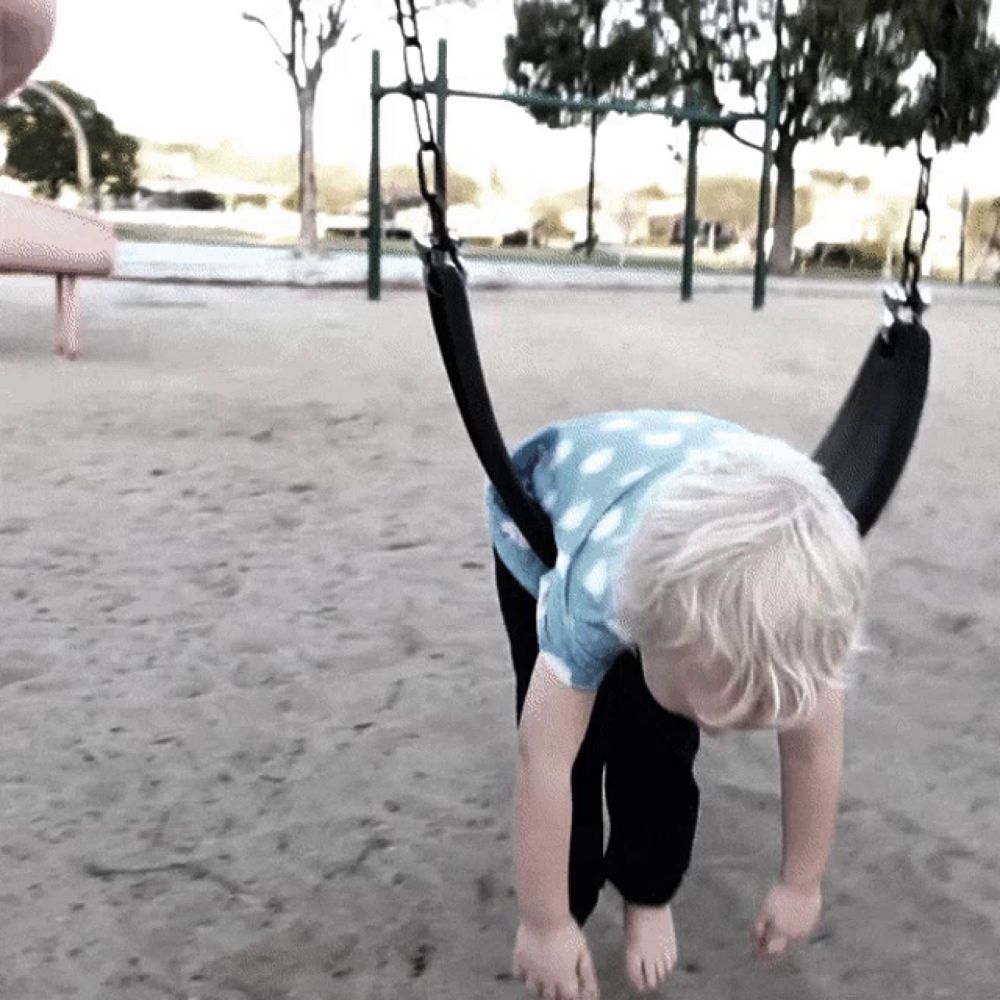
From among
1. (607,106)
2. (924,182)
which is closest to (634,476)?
(924,182)

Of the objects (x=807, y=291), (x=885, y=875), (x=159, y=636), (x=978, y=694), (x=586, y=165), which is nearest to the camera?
(x=885, y=875)

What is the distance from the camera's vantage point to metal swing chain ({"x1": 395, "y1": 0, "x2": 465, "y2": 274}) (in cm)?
95

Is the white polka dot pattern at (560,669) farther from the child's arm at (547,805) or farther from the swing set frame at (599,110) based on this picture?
the swing set frame at (599,110)

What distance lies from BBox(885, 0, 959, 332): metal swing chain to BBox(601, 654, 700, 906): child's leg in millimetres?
335

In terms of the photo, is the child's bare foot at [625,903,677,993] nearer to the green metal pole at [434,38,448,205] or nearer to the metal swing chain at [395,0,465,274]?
the metal swing chain at [395,0,465,274]

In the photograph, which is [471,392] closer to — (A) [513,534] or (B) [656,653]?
(A) [513,534]

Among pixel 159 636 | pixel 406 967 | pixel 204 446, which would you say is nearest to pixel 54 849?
pixel 406 967

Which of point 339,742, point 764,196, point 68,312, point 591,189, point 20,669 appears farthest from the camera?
point 591,189

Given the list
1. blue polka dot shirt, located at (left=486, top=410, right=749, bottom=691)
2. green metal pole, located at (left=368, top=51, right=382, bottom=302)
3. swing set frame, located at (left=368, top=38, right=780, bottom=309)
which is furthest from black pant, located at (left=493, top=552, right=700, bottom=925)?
green metal pole, located at (left=368, top=51, right=382, bottom=302)

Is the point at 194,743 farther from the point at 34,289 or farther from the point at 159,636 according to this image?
the point at 34,289

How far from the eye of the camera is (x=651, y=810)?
91 cm

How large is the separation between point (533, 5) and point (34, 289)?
552cm

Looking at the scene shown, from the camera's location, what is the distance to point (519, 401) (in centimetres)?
315

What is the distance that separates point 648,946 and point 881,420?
0.38m
